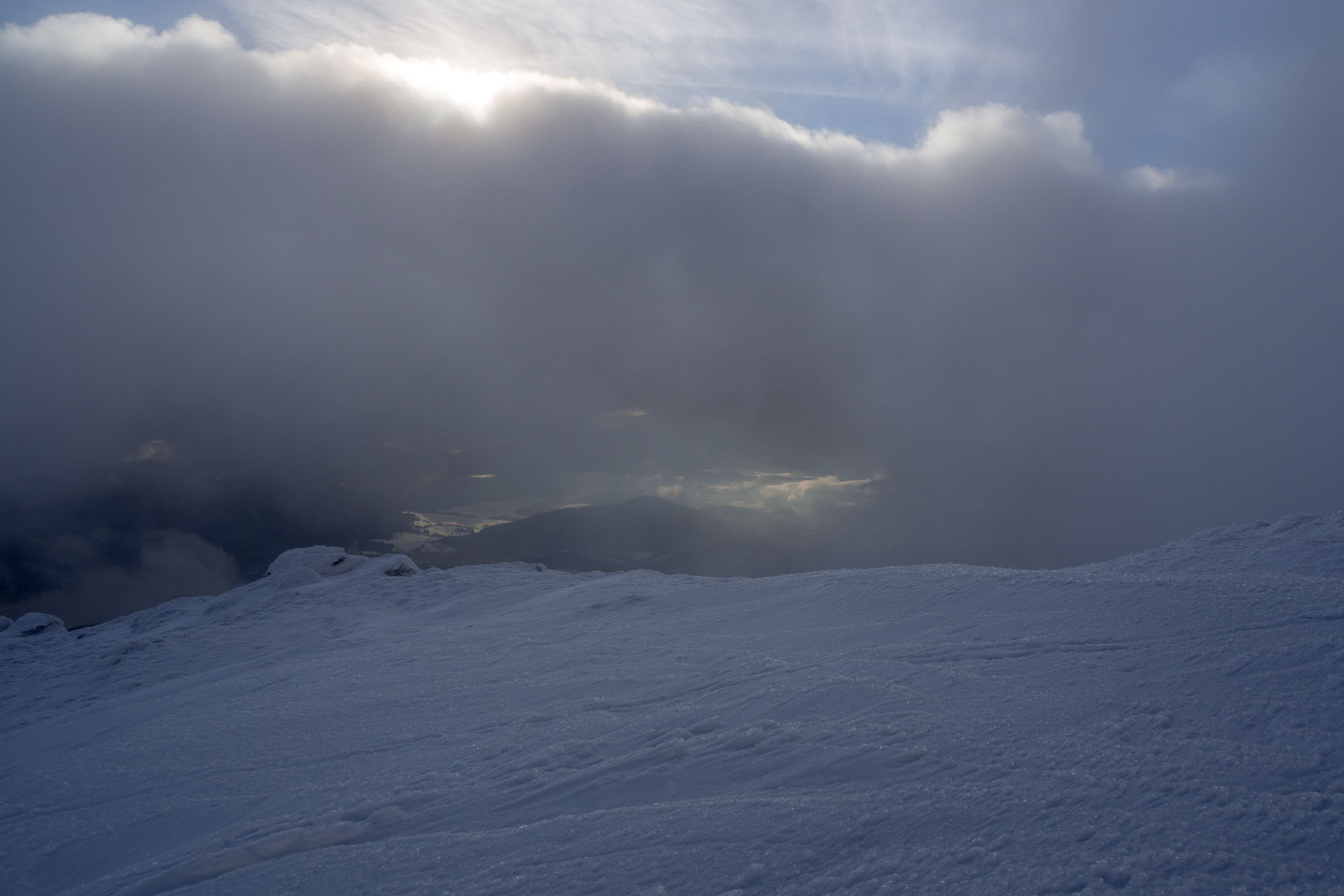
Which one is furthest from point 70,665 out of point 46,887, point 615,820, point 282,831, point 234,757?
point 615,820

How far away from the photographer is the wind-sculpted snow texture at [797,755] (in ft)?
11.1

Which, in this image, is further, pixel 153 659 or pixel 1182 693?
pixel 153 659

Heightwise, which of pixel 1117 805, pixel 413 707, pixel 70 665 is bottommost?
pixel 70 665

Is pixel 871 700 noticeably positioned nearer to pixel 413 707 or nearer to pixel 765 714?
pixel 765 714

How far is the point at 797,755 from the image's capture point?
4.66 m

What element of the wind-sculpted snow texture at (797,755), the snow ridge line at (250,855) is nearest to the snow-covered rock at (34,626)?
the wind-sculpted snow texture at (797,755)

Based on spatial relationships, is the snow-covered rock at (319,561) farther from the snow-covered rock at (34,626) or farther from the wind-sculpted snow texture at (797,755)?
the wind-sculpted snow texture at (797,755)

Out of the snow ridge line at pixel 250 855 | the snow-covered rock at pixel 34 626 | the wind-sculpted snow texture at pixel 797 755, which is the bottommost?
the snow-covered rock at pixel 34 626

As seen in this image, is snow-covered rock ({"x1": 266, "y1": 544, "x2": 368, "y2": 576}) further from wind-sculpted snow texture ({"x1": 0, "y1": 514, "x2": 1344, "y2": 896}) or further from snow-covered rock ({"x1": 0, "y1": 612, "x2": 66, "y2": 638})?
wind-sculpted snow texture ({"x1": 0, "y1": 514, "x2": 1344, "y2": 896})

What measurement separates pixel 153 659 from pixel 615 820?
14.9 metres

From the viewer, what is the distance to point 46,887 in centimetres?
509

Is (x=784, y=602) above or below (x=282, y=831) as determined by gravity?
above

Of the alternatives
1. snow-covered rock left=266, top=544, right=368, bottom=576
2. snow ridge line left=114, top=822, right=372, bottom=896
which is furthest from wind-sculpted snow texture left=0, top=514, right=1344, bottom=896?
snow-covered rock left=266, top=544, right=368, bottom=576

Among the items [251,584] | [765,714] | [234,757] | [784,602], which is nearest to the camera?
[765,714]
